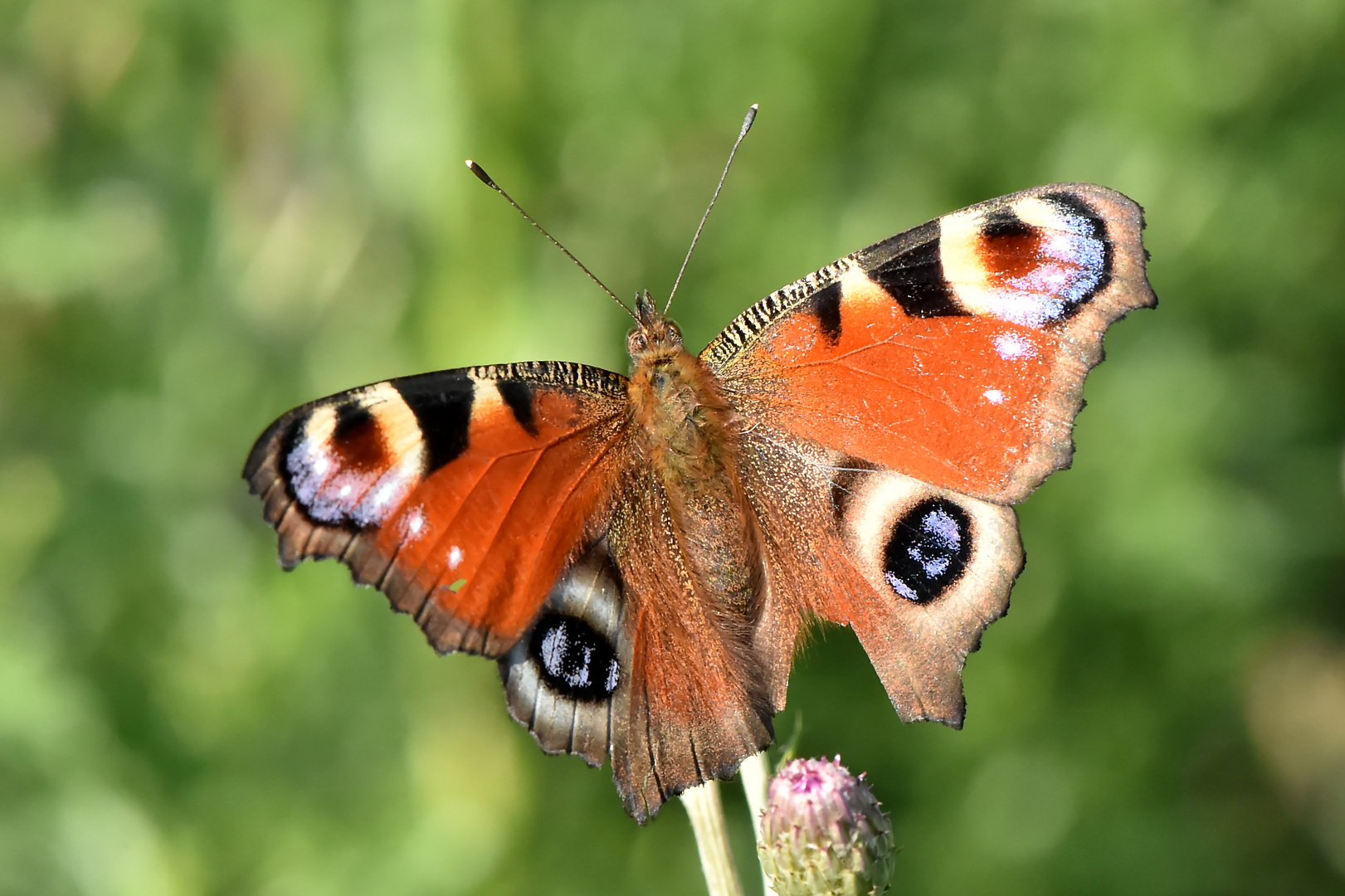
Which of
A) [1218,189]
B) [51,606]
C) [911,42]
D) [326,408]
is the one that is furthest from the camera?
[911,42]

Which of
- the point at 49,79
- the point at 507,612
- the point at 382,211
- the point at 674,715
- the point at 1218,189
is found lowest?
the point at 674,715

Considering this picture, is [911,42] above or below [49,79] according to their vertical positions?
below

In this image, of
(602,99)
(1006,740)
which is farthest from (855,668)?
(602,99)

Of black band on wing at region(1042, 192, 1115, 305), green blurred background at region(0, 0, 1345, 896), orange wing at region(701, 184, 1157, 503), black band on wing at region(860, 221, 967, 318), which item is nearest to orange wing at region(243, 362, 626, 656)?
orange wing at region(701, 184, 1157, 503)

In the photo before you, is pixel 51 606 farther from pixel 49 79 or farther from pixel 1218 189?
pixel 1218 189

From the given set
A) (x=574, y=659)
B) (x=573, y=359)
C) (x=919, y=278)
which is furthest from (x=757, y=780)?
(x=573, y=359)

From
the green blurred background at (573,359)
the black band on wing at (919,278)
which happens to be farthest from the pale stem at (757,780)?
the green blurred background at (573,359)

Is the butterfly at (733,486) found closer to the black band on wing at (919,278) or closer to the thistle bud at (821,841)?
the black band on wing at (919,278)

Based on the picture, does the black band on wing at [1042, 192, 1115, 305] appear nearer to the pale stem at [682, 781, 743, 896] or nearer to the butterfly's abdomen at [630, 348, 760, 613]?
the butterfly's abdomen at [630, 348, 760, 613]
